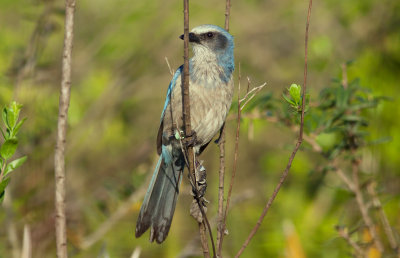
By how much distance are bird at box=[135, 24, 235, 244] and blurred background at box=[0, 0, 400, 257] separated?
2.57ft

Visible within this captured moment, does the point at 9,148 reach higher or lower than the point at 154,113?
higher

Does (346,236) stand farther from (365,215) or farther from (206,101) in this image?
(206,101)

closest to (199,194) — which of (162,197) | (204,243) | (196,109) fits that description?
(204,243)

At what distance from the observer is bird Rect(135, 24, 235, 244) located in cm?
364

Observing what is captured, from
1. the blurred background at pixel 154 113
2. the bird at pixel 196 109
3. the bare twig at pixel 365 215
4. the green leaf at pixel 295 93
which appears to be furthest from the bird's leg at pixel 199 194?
the blurred background at pixel 154 113

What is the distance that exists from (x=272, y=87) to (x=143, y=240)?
8.49ft

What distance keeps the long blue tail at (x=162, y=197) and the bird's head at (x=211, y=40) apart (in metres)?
0.73

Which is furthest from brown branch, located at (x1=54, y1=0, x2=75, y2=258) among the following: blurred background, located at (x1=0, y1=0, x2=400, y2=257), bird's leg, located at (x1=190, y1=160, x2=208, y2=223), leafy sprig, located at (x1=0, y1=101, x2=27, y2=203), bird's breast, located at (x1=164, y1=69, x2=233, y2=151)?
blurred background, located at (x1=0, y1=0, x2=400, y2=257)

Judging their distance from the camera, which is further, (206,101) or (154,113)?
(154,113)

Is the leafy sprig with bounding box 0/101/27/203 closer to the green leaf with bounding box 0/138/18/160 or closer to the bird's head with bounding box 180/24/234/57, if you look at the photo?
the green leaf with bounding box 0/138/18/160

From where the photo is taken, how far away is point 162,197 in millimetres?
3674

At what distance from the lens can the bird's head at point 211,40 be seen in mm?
3914

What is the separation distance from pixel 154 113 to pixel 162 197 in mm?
4615

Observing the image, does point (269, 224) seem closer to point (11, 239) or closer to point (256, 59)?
point (256, 59)
